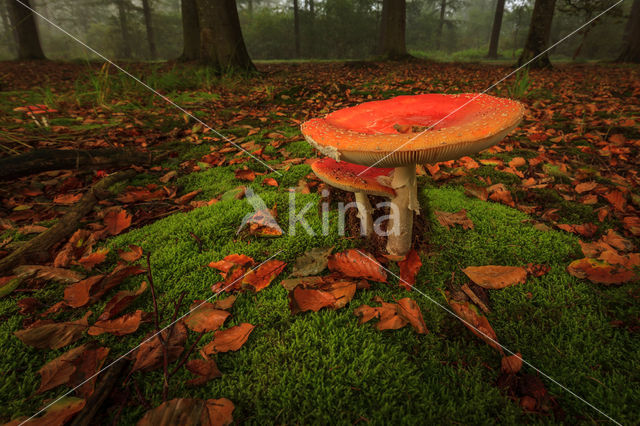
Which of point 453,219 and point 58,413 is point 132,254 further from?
point 453,219

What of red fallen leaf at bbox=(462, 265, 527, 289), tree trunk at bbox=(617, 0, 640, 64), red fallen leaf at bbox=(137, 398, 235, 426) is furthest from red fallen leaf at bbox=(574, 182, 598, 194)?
tree trunk at bbox=(617, 0, 640, 64)

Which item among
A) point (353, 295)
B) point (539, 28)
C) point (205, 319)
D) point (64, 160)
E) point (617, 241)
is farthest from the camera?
point (539, 28)

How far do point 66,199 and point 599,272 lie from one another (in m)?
3.77

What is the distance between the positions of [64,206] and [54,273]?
104cm

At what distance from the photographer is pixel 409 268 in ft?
5.44

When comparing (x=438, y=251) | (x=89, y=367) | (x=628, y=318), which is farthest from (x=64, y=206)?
(x=628, y=318)

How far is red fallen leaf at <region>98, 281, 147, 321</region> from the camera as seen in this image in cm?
132

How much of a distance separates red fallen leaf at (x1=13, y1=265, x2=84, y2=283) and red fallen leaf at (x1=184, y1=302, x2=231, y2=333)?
2.57 feet

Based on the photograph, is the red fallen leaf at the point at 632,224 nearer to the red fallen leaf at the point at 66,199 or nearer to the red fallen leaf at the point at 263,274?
the red fallen leaf at the point at 263,274

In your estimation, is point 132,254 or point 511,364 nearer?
point 511,364

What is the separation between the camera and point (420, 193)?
2.39 meters

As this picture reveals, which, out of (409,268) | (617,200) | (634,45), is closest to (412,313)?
(409,268)

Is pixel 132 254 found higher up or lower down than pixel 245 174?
lower down

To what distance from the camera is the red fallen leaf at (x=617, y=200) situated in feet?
Result: 6.99
